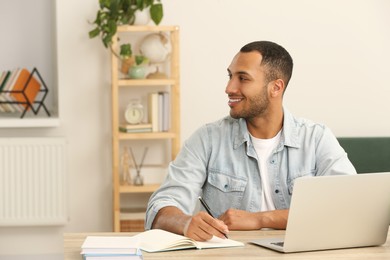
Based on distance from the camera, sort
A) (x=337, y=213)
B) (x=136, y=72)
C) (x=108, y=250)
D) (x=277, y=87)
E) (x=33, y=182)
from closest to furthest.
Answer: (x=108, y=250)
(x=337, y=213)
(x=277, y=87)
(x=136, y=72)
(x=33, y=182)

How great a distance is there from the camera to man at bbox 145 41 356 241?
2.97 meters

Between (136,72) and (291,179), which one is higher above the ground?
(136,72)

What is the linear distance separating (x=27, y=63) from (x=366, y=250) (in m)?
3.11

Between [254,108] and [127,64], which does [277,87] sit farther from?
[127,64]

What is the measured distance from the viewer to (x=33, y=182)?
4.82 meters

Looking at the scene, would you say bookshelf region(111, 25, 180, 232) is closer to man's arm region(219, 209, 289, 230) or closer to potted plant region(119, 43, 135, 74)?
potted plant region(119, 43, 135, 74)

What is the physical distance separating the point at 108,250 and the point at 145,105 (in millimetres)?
2547

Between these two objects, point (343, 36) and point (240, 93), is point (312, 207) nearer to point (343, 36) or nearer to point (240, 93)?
point (240, 93)

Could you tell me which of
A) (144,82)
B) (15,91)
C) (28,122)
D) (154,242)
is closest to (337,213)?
(154,242)

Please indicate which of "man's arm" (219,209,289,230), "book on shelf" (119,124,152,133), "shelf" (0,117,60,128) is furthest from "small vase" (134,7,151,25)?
"man's arm" (219,209,289,230)

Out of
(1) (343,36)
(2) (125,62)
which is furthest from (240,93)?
(1) (343,36)

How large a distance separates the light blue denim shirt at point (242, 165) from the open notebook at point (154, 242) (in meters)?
0.46

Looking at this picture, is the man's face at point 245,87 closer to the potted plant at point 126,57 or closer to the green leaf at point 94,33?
the potted plant at point 126,57

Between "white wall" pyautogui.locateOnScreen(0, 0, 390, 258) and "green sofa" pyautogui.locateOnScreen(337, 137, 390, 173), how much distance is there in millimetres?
200
